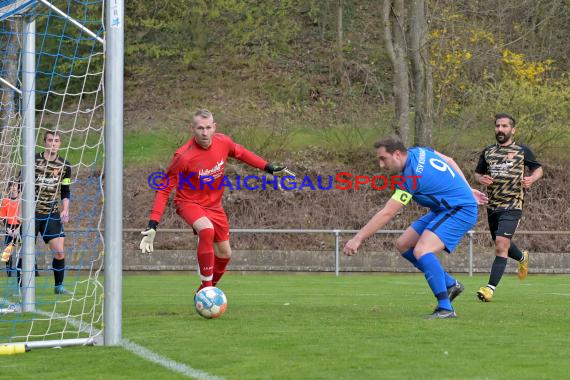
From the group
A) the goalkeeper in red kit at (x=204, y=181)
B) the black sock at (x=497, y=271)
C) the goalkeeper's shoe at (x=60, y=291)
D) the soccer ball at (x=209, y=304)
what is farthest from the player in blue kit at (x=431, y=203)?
the goalkeeper's shoe at (x=60, y=291)

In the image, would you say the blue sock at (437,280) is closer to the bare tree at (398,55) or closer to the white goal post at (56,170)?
the white goal post at (56,170)

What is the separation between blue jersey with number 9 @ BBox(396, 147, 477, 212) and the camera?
9.42 meters

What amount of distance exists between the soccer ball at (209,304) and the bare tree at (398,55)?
19218 mm

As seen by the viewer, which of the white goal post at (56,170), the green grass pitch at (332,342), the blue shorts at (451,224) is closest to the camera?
the green grass pitch at (332,342)

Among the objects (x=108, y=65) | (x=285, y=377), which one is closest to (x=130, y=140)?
(x=108, y=65)

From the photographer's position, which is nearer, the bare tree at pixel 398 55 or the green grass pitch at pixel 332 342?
the green grass pitch at pixel 332 342

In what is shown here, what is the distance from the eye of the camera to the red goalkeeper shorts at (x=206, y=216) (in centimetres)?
1052

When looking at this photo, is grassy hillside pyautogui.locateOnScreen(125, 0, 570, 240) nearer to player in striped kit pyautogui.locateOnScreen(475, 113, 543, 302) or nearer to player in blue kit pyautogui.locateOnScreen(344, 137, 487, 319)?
player in striped kit pyautogui.locateOnScreen(475, 113, 543, 302)

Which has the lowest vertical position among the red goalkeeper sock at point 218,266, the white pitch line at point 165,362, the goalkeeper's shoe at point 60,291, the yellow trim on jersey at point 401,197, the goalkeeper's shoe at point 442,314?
the goalkeeper's shoe at point 60,291

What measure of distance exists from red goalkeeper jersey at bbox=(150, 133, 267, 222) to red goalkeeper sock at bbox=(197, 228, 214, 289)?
504mm

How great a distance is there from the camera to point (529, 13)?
31281 mm

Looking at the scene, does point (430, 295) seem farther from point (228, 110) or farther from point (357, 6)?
point (357, 6)

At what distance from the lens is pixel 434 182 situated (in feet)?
31.4

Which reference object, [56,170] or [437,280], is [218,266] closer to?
[437,280]
